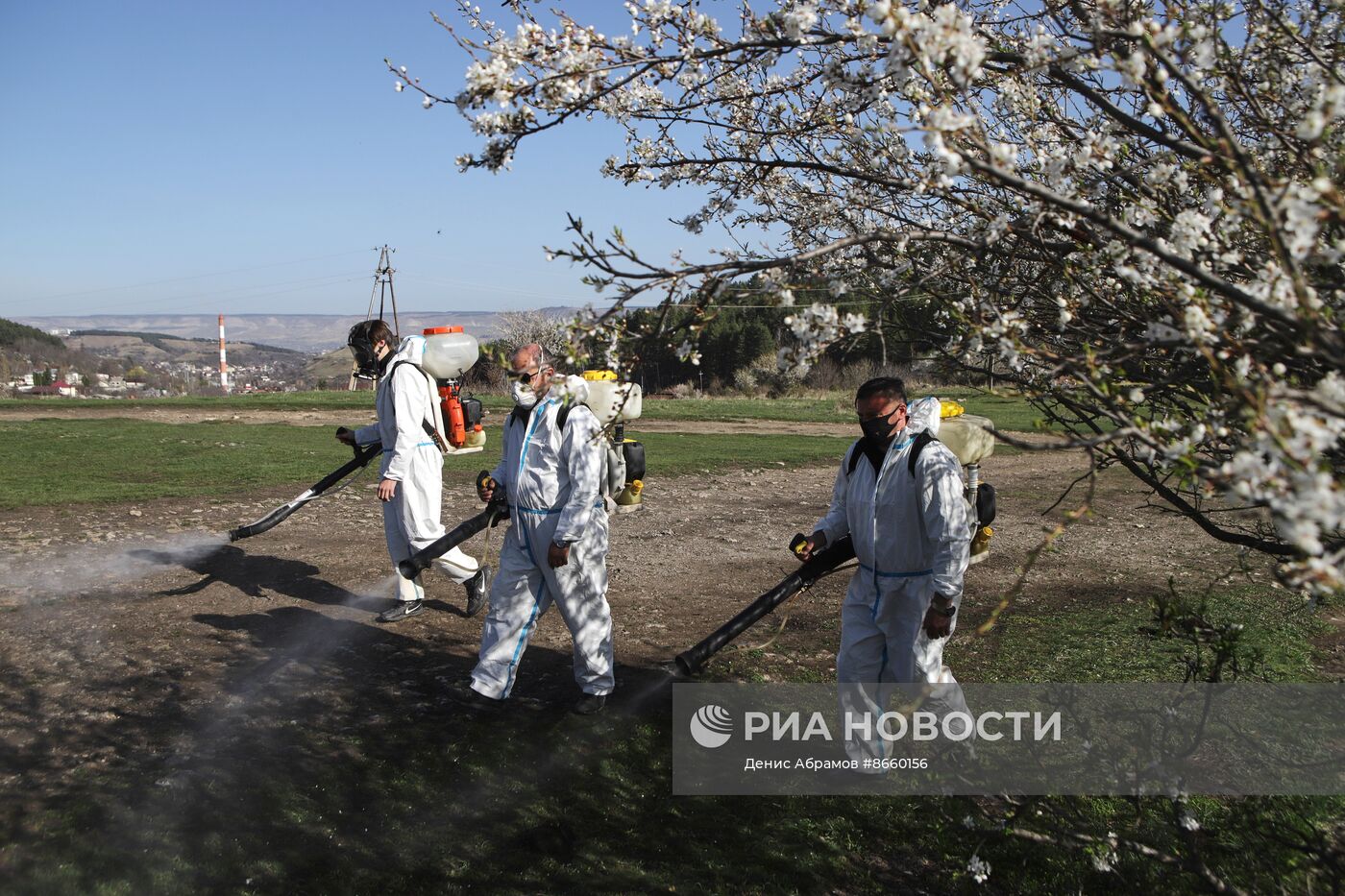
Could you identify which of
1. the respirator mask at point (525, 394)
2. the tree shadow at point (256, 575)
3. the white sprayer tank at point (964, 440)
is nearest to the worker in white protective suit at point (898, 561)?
the white sprayer tank at point (964, 440)

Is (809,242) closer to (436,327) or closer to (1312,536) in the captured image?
(436,327)

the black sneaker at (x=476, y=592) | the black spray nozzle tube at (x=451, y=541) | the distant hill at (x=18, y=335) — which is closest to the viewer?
the black spray nozzle tube at (x=451, y=541)

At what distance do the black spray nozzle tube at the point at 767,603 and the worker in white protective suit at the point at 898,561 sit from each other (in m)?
0.17

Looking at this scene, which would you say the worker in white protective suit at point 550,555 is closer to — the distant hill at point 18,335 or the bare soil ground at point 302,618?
the bare soil ground at point 302,618

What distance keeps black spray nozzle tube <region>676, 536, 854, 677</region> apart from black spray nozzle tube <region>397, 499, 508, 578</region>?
1.88m

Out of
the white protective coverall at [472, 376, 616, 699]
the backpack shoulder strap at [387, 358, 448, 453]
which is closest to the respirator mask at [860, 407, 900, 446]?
the white protective coverall at [472, 376, 616, 699]

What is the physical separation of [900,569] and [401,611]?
13.4 ft

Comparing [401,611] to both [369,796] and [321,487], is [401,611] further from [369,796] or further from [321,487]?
[369,796]

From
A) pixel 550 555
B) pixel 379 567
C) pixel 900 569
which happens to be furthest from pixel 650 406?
pixel 900 569

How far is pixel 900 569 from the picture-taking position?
4766mm

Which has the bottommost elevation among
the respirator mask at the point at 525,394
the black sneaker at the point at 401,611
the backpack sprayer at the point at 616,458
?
the black sneaker at the point at 401,611

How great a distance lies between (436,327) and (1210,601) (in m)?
6.53

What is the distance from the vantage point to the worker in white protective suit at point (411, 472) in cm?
739

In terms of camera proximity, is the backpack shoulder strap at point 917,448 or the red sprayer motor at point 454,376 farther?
the red sprayer motor at point 454,376
